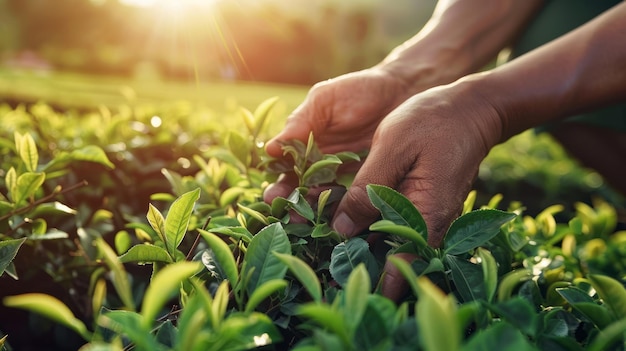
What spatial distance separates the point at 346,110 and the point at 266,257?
1.09 meters

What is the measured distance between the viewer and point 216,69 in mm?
30828

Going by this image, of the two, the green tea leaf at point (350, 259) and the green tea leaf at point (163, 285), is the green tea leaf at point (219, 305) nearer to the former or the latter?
the green tea leaf at point (163, 285)

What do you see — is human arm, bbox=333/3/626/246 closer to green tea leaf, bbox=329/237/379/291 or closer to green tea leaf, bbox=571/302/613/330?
green tea leaf, bbox=329/237/379/291

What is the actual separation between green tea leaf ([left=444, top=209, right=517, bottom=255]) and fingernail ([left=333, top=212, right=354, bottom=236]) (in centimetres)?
33

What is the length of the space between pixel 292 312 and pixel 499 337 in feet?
1.47

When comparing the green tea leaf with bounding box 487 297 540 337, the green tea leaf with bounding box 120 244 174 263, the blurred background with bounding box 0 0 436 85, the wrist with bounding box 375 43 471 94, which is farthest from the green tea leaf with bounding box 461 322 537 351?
the blurred background with bounding box 0 0 436 85

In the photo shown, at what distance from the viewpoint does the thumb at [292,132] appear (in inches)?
66.6

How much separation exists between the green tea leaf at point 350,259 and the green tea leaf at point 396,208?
86mm

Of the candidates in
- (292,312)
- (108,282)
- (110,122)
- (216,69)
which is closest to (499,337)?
(292,312)

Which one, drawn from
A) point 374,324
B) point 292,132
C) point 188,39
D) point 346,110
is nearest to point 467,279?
point 374,324

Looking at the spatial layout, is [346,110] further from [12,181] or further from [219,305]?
[219,305]

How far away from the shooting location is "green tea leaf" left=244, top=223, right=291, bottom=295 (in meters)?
0.99

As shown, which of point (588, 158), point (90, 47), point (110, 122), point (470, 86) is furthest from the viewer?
point (90, 47)

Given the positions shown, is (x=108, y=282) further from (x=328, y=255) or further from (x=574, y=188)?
(x=574, y=188)
